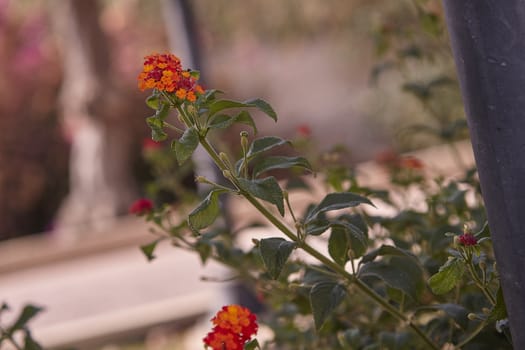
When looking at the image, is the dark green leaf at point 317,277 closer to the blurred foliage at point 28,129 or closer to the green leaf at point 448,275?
the green leaf at point 448,275

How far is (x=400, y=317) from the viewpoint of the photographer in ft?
4.06

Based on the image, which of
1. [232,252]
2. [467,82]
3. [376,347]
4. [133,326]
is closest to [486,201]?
[467,82]

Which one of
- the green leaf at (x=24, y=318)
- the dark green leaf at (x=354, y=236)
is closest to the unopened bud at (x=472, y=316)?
the dark green leaf at (x=354, y=236)

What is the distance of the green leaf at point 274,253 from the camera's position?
42.2 inches

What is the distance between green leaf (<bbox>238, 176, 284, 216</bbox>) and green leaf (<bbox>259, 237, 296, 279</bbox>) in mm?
48

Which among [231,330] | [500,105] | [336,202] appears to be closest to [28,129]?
[336,202]

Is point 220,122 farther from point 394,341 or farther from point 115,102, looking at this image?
point 115,102

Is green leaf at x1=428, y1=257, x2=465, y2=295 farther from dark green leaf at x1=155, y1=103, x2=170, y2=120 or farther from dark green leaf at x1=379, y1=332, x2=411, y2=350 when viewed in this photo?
dark green leaf at x1=155, y1=103, x2=170, y2=120

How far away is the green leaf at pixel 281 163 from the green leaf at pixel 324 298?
0.16 meters

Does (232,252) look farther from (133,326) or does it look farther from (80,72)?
(80,72)

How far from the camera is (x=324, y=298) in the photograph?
1134 mm

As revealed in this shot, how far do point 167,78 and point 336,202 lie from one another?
0.30 meters

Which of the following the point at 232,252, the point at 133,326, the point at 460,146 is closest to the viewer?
the point at 232,252

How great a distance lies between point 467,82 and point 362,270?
323 mm
